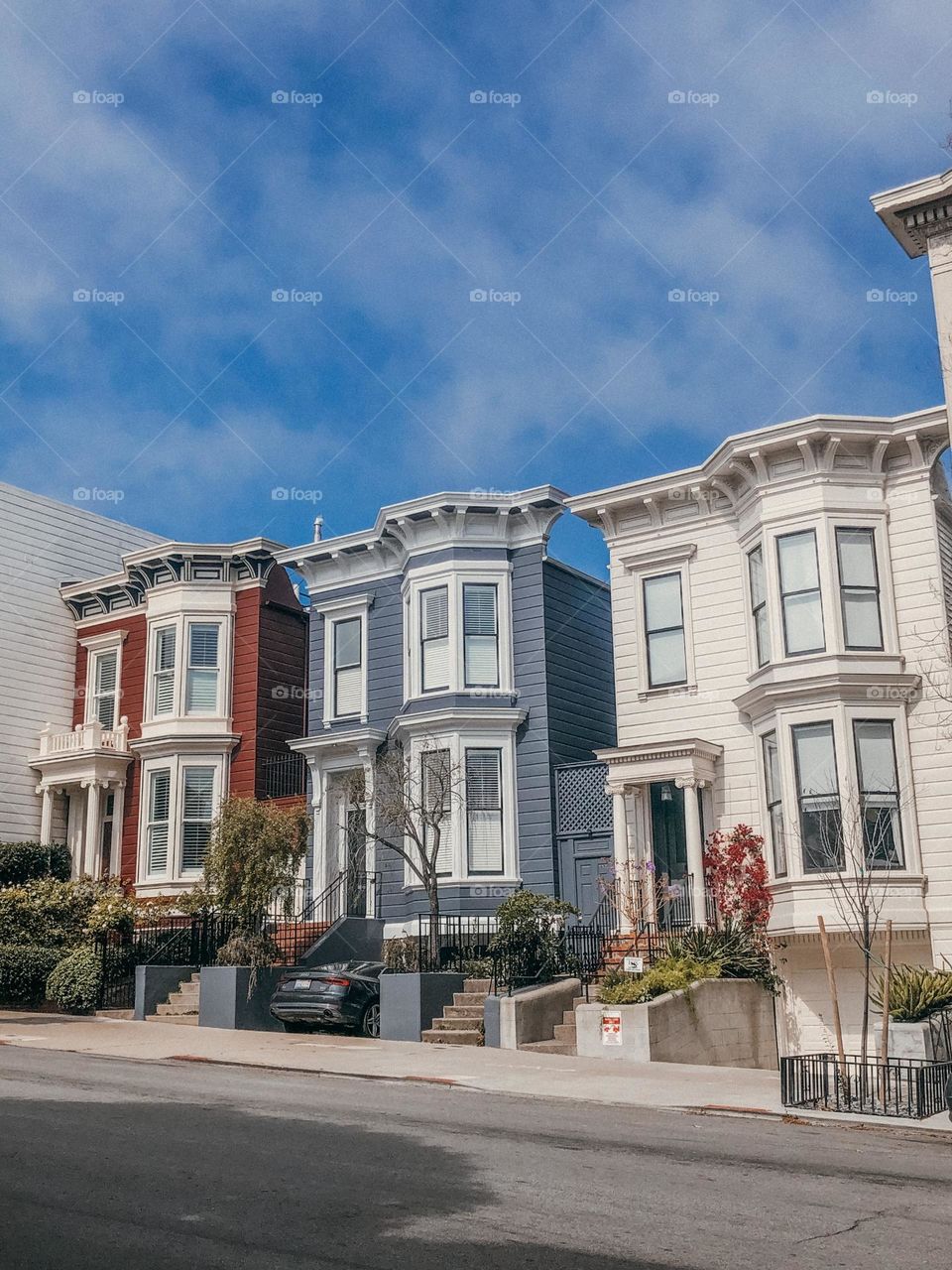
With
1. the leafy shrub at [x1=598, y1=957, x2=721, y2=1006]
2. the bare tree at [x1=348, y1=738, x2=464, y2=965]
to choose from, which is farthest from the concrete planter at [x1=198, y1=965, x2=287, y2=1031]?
the leafy shrub at [x1=598, y1=957, x2=721, y2=1006]

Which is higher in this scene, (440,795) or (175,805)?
(175,805)

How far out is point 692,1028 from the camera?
62.6 feet

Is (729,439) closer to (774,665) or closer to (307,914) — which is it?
(774,665)

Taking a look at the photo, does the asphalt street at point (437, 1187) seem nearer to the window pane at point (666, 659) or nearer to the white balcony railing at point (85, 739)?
the window pane at point (666, 659)

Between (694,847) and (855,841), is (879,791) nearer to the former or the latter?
(855,841)

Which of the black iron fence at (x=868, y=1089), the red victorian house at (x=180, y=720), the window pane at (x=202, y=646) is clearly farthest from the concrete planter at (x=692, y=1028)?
the window pane at (x=202, y=646)

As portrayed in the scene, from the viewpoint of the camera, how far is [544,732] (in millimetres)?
26594

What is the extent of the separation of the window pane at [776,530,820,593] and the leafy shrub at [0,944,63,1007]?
15.5m

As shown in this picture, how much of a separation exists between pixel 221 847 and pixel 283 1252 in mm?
18906

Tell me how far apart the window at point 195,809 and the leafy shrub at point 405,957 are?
30.4 feet

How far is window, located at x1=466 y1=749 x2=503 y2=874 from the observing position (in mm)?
26438

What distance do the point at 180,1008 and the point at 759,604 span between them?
12737 millimetres

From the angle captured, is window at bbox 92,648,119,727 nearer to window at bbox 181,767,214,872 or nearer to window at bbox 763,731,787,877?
window at bbox 181,767,214,872

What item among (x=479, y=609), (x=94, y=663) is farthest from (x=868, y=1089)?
(x=94, y=663)
